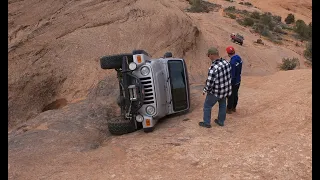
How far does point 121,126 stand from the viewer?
21.7 feet

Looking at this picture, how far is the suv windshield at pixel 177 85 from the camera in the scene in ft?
24.4

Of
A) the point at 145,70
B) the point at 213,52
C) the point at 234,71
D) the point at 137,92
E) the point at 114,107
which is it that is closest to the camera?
the point at 213,52

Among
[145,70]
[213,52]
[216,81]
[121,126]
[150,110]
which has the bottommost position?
[121,126]

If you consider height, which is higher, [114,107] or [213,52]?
[213,52]

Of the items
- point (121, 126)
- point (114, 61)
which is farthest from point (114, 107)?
point (114, 61)

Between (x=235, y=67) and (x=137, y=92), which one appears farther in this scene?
(x=235, y=67)

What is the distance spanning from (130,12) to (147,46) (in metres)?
1.69

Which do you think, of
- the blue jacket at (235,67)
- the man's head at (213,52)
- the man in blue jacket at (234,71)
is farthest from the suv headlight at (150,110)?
the blue jacket at (235,67)

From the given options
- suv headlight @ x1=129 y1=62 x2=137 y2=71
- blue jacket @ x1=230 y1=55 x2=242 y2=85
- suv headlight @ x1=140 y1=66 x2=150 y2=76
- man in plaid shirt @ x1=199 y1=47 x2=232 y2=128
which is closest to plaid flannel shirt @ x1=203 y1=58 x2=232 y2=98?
man in plaid shirt @ x1=199 y1=47 x2=232 y2=128

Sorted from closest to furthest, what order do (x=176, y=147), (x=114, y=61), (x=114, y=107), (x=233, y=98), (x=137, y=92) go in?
(x=176, y=147)
(x=137, y=92)
(x=114, y=61)
(x=233, y=98)
(x=114, y=107)

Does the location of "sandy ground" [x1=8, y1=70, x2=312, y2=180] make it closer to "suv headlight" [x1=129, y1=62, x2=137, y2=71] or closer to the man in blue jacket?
the man in blue jacket

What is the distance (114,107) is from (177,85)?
1.94m

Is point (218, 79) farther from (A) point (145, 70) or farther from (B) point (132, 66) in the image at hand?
(B) point (132, 66)
